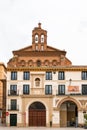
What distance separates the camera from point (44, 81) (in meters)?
82.6

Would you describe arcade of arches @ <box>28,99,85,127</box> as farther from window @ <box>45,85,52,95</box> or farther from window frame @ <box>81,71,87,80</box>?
window frame @ <box>81,71,87,80</box>

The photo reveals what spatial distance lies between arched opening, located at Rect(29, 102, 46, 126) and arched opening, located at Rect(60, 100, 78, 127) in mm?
Result: 3435

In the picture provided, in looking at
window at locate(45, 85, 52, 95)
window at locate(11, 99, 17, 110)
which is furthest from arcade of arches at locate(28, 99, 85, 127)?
window at locate(11, 99, 17, 110)

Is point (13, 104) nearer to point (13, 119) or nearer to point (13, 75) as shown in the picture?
point (13, 119)

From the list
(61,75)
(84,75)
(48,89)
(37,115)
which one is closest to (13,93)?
(37,115)

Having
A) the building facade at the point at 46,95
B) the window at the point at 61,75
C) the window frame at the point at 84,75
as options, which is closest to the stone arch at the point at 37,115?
the building facade at the point at 46,95

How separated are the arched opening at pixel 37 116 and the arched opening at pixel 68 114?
3435 mm

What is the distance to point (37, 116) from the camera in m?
81.4

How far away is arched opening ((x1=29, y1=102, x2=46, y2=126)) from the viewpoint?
267 ft

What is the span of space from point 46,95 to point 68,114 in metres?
6.84

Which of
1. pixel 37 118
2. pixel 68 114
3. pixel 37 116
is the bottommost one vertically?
pixel 37 118

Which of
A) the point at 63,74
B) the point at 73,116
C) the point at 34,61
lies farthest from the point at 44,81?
the point at 34,61

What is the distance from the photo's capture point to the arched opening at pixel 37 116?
81.3 m

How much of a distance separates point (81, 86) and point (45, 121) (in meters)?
9.09
